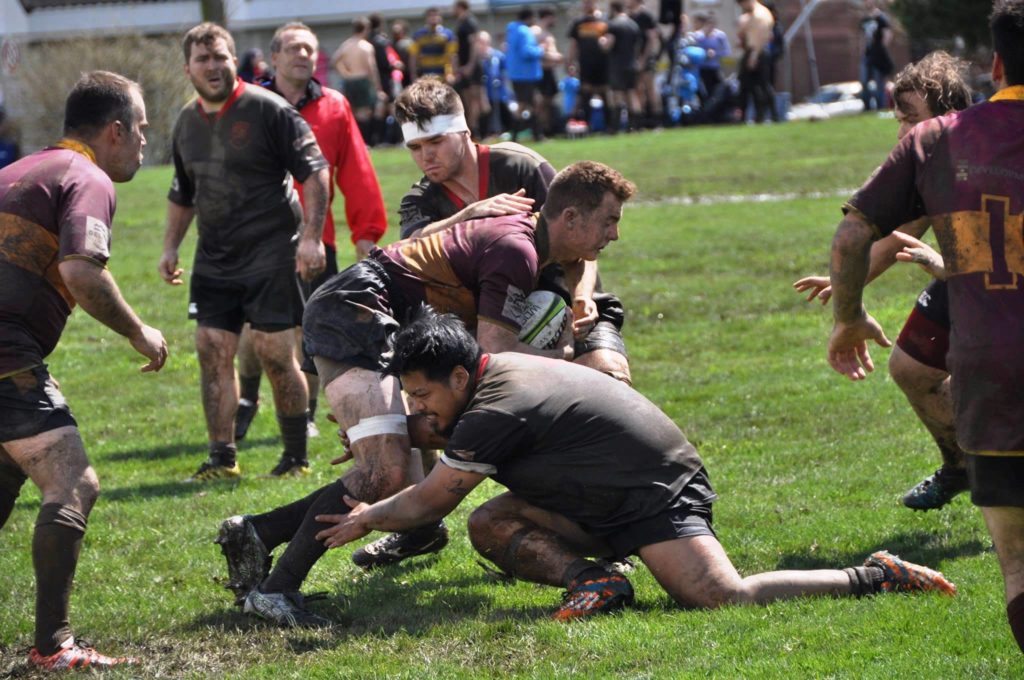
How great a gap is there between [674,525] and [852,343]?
3.14 ft

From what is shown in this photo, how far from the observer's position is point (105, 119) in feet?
18.8

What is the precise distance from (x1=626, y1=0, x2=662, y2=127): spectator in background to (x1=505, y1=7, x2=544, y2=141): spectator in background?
1.91m

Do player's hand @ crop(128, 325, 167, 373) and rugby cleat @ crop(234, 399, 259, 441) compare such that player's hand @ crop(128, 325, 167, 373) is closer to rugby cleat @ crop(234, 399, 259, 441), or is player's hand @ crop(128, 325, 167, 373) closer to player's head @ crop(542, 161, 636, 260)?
player's head @ crop(542, 161, 636, 260)

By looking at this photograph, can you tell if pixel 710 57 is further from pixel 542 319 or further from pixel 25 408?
pixel 25 408

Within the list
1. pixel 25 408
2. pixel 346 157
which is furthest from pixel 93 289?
pixel 346 157

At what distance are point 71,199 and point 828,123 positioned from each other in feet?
66.4

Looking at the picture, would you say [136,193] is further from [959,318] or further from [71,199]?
[959,318]

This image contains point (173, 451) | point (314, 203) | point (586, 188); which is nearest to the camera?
point (586, 188)

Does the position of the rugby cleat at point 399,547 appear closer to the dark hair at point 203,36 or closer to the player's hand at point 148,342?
the player's hand at point 148,342

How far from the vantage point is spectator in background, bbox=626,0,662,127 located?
26.7 meters

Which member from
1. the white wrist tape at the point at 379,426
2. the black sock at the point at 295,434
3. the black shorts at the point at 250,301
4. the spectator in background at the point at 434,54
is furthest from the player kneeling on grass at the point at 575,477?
the spectator in background at the point at 434,54

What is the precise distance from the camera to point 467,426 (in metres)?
5.27

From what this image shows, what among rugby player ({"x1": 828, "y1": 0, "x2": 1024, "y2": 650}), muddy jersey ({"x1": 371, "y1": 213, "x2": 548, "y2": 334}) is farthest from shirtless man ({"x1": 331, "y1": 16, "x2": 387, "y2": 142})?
rugby player ({"x1": 828, "y1": 0, "x2": 1024, "y2": 650})

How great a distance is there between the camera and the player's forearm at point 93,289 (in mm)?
5273
